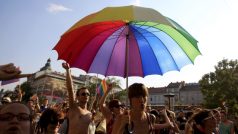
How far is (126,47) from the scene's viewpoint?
556cm

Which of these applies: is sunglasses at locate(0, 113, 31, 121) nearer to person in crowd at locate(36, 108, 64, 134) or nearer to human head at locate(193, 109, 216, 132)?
person in crowd at locate(36, 108, 64, 134)

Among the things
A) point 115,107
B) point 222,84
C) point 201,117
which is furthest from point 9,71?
point 222,84

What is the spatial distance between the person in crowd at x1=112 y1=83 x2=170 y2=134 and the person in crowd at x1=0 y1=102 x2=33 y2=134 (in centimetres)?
201

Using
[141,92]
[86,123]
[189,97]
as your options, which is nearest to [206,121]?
[141,92]

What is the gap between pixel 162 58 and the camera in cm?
618

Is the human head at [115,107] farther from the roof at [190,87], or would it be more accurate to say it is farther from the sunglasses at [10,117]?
the roof at [190,87]

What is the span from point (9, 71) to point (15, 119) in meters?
0.31

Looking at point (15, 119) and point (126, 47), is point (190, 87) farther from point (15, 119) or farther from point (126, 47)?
point (15, 119)

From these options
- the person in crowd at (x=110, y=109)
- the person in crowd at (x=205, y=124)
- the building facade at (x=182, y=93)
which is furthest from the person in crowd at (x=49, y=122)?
the building facade at (x=182, y=93)

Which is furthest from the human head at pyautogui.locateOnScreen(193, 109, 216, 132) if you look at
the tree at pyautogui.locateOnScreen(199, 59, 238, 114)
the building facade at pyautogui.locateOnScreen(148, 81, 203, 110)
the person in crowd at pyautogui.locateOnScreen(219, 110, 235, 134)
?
the building facade at pyautogui.locateOnScreen(148, 81, 203, 110)

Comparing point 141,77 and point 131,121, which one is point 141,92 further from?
point 141,77

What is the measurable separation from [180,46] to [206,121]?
7.67ft

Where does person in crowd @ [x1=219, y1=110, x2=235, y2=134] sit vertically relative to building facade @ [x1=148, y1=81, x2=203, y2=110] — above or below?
below

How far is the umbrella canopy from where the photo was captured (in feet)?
18.4
